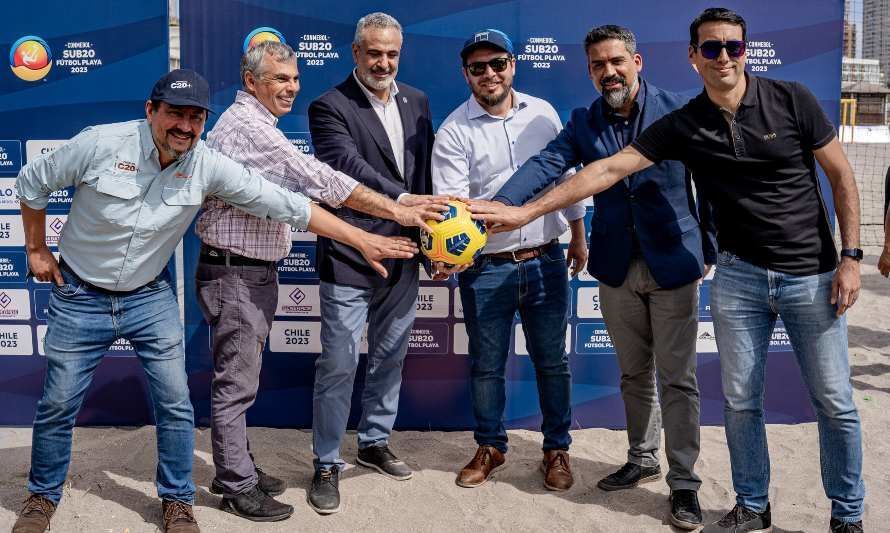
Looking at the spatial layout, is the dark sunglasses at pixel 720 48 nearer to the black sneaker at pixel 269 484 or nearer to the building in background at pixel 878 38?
the black sneaker at pixel 269 484

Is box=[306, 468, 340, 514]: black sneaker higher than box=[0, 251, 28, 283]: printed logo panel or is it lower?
lower

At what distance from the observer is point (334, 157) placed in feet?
15.0

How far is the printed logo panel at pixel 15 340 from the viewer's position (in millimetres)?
5770

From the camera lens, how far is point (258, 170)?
443 centimetres

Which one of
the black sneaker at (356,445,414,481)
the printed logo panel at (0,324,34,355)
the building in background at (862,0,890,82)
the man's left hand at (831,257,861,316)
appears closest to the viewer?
the man's left hand at (831,257,861,316)

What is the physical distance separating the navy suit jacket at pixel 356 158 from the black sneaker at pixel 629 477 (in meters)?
1.70

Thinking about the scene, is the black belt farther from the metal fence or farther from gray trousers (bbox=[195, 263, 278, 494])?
the metal fence

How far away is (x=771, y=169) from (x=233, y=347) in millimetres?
2800

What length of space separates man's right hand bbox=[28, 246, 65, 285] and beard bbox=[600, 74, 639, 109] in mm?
2915

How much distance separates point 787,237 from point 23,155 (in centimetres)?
480

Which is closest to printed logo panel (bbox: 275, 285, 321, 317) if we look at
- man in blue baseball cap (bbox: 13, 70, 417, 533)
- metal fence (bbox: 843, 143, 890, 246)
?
man in blue baseball cap (bbox: 13, 70, 417, 533)

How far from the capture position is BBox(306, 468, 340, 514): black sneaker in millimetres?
4527

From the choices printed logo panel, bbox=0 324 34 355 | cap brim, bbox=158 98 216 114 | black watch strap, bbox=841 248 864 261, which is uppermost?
cap brim, bbox=158 98 216 114

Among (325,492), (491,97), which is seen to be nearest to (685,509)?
(325,492)
